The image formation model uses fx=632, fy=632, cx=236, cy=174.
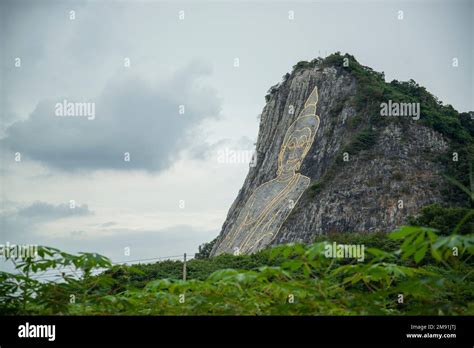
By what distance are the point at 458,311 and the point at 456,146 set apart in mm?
42870

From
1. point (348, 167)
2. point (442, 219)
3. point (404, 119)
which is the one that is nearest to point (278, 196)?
point (348, 167)

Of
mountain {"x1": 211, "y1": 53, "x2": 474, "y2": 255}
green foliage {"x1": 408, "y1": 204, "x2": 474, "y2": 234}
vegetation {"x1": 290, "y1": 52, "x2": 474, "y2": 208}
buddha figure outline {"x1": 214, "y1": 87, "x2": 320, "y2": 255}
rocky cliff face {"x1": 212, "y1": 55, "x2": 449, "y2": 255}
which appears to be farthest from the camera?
buddha figure outline {"x1": 214, "y1": 87, "x2": 320, "y2": 255}

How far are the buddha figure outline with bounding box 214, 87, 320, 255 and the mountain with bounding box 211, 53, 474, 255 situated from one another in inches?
3.9

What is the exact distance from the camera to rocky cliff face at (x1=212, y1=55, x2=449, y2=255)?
129 ft

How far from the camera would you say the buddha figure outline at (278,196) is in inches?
1704

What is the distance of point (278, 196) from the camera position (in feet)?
152

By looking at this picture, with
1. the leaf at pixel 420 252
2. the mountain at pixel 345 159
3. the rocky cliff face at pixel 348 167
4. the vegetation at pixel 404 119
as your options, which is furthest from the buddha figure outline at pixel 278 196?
the leaf at pixel 420 252

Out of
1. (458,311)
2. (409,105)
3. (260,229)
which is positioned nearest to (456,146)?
(409,105)

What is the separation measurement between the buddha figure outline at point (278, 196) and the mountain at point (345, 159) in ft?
0.33

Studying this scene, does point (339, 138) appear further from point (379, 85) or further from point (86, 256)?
point (86, 256)

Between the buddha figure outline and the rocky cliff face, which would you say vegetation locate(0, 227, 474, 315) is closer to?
the rocky cliff face

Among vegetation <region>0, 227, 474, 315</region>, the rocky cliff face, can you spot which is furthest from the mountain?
vegetation <region>0, 227, 474, 315</region>

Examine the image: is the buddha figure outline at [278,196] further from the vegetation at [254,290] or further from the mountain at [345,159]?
the vegetation at [254,290]
